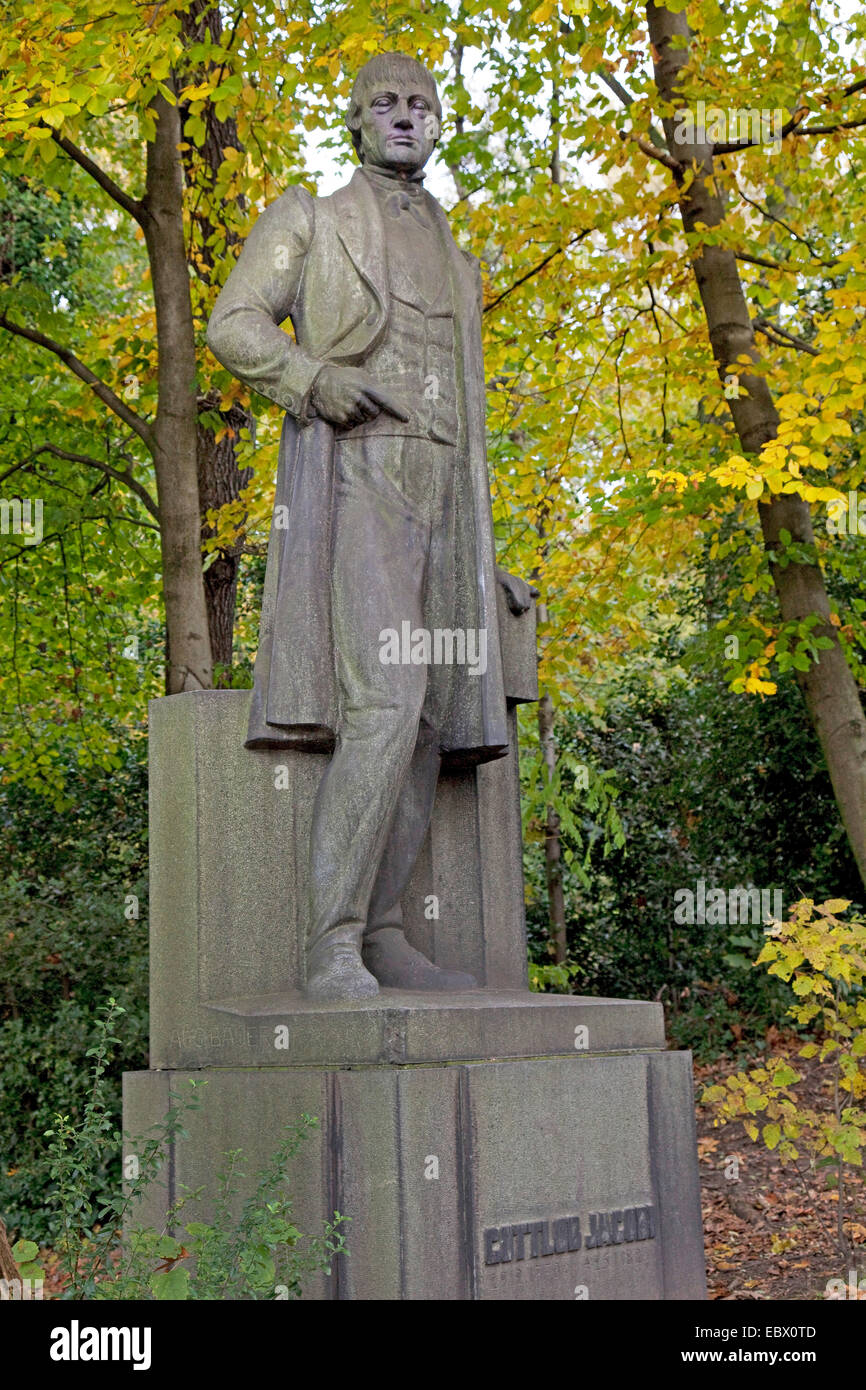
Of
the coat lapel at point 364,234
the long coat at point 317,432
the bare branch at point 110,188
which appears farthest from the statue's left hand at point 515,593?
the bare branch at point 110,188

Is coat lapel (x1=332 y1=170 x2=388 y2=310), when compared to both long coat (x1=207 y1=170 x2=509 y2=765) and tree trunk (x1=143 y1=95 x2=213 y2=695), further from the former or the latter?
tree trunk (x1=143 y1=95 x2=213 y2=695)

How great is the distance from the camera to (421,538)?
15.5 ft

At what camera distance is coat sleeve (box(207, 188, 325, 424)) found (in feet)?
14.9

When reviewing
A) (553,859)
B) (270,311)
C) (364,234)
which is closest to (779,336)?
(553,859)

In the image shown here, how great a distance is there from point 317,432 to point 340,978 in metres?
1.64

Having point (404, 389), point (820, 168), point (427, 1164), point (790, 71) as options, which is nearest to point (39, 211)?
point (820, 168)

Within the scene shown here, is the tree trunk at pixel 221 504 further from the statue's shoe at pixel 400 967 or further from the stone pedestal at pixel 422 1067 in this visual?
the statue's shoe at pixel 400 967

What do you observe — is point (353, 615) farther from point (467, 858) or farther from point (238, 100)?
point (238, 100)

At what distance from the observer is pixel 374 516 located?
4.59 metres

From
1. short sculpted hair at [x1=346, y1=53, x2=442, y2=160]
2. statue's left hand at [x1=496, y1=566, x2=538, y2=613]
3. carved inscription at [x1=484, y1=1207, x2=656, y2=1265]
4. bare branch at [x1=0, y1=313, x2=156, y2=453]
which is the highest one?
bare branch at [x1=0, y1=313, x2=156, y2=453]

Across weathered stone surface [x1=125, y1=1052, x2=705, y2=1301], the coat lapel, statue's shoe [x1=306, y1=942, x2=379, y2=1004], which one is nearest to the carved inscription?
weathered stone surface [x1=125, y1=1052, x2=705, y2=1301]

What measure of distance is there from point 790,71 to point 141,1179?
24.3 feet

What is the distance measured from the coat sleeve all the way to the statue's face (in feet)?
0.99

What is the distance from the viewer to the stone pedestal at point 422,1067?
12.6ft
